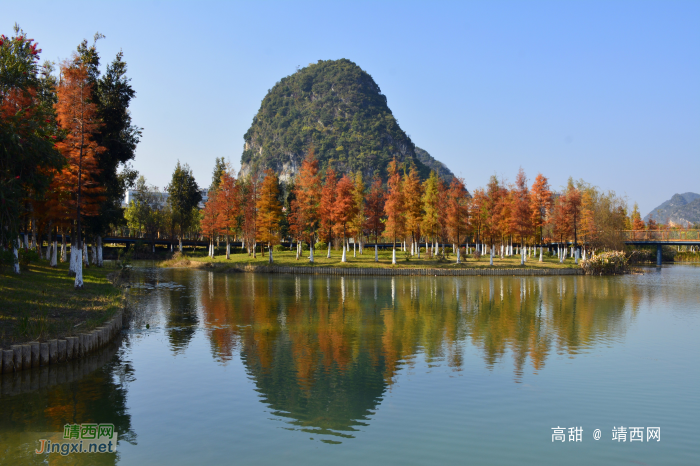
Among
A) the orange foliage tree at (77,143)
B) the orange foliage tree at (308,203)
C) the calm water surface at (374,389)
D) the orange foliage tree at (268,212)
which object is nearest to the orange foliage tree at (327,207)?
the orange foliage tree at (308,203)

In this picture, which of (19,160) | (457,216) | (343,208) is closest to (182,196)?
(343,208)

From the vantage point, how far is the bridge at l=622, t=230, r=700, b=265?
282ft

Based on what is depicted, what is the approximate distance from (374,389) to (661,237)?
303 feet

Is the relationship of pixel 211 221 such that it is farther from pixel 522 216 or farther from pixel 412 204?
pixel 522 216

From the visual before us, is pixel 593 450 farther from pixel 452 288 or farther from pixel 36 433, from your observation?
pixel 452 288

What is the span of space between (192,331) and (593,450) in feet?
61.2

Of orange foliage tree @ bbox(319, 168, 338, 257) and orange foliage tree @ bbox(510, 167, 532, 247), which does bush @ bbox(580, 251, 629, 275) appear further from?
orange foliage tree @ bbox(319, 168, 338, 257)

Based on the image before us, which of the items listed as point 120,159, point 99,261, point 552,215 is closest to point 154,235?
point 99,261

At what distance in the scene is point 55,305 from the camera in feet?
72.9

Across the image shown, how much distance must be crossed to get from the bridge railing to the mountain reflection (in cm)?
5146

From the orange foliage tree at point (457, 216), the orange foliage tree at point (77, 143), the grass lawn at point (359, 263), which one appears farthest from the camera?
the orange foliage tree at point (457, 216)

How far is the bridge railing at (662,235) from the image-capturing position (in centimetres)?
8662

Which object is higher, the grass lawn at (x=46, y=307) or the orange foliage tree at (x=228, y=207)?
the orange foliage tree at (x=228, y=207)

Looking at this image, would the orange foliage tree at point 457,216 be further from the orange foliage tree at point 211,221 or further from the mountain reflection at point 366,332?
the orange foliage tree at point 211,221
